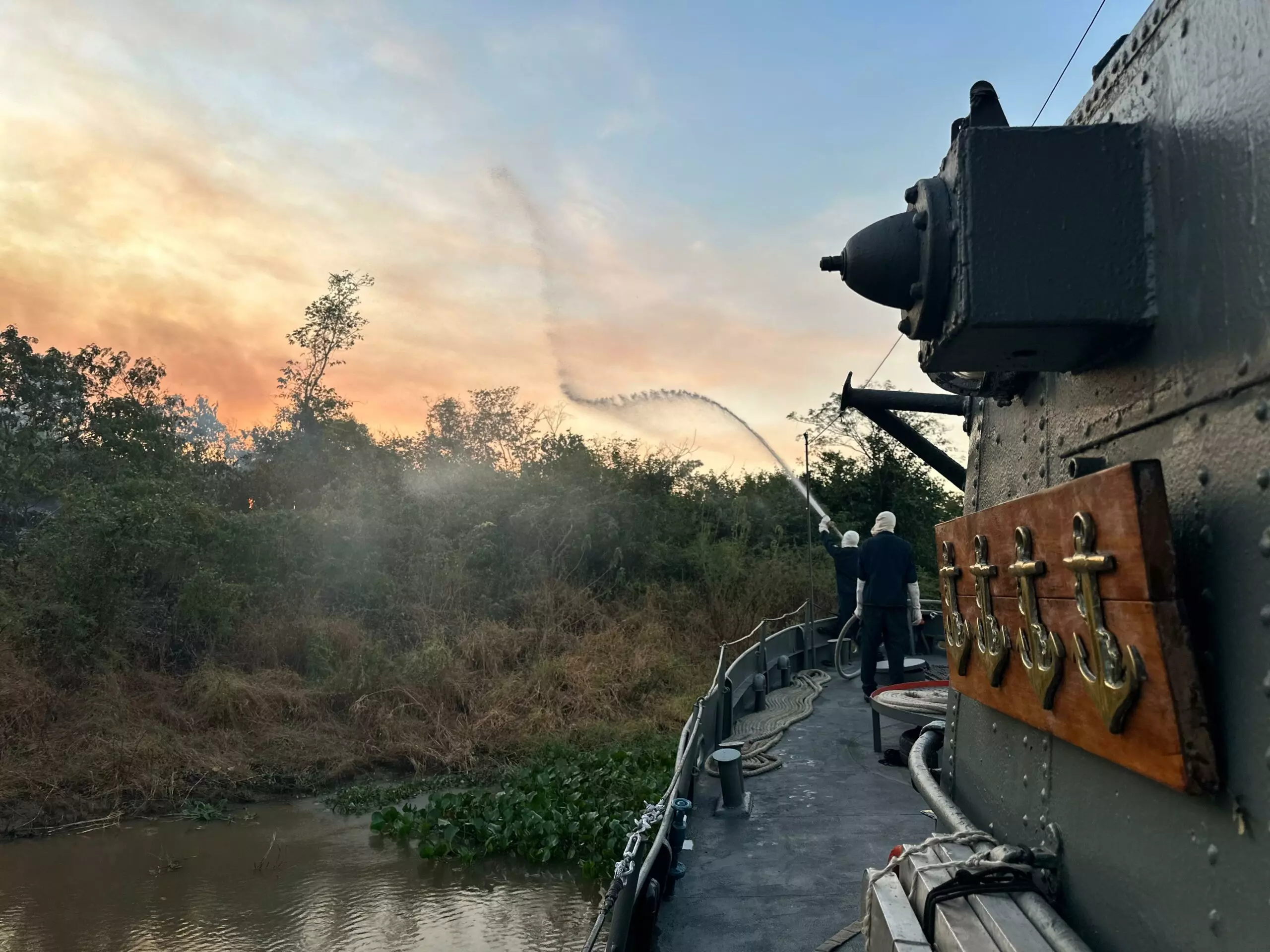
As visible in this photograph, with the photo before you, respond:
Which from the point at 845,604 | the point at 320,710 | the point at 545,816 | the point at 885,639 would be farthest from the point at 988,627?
the point at 320,710

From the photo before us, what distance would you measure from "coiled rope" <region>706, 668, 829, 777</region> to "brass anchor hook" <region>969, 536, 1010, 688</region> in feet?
11.2

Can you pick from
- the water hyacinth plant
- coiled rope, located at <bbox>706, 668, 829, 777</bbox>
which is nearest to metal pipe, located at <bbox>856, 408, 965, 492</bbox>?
coiled rope, located at <bbox>706, 668, 829, 777</bbox>

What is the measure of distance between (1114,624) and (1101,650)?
0.22 feet

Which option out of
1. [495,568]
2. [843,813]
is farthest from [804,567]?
[843,813]

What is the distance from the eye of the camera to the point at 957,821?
251 centimetres

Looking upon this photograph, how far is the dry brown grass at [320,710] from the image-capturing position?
11.4 metres

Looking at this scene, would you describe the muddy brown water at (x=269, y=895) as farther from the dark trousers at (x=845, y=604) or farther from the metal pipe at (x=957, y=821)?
the metal pipe at (x=957, y=821)

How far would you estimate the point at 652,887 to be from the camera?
134 inches

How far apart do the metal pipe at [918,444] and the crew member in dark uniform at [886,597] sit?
433 centimetres

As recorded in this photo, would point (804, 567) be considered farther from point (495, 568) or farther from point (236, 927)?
point (236, 927)

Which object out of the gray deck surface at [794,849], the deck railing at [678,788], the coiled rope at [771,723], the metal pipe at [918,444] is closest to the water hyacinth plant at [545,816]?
the coiled rope at [771,723]

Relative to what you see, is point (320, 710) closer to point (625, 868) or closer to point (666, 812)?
point (666, 812)

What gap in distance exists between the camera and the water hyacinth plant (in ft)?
29.8

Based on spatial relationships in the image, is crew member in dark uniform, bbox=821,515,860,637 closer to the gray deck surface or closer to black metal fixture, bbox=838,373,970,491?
the gray deck surface
